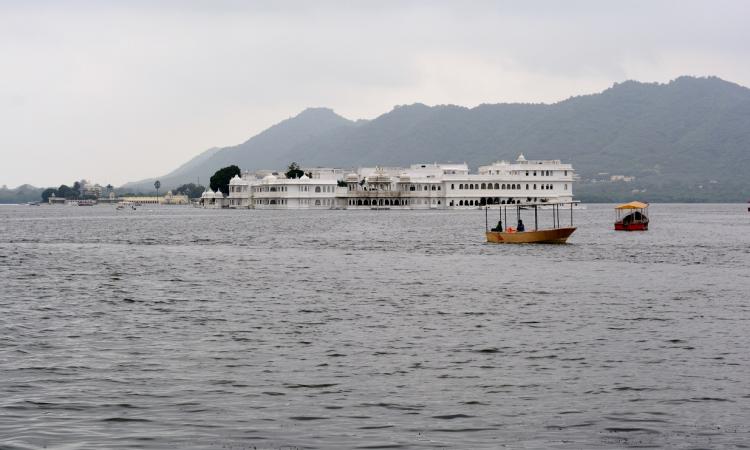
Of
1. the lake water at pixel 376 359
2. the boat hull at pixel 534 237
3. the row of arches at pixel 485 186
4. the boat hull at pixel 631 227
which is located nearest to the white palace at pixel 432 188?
the row of arches at pixel 485 186

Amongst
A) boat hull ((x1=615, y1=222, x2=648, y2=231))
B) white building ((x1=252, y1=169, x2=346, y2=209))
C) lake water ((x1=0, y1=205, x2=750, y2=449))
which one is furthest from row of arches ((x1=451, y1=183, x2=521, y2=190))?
lake water ((x1=0, y1=205, x2=750, y2=449))

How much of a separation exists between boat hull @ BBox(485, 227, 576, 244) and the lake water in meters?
20.4

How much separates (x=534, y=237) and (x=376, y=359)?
44.7 metres

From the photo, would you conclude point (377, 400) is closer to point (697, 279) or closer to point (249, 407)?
point (249, 407)

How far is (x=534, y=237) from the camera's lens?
63.3m

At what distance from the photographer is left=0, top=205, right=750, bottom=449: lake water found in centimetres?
1440

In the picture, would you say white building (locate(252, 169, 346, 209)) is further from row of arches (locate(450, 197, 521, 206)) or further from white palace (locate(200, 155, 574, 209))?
row of arches (locate(450, 197, 521, 206))

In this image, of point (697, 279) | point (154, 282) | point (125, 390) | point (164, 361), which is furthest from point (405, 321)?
point (697, 279)

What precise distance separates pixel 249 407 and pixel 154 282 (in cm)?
2317

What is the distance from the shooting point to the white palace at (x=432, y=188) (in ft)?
582

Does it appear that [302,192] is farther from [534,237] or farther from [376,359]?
[376,359]

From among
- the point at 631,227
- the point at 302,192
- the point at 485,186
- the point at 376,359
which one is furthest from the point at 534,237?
the point at 302,192

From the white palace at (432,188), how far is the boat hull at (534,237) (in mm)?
107659

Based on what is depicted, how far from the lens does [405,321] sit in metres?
25.8
